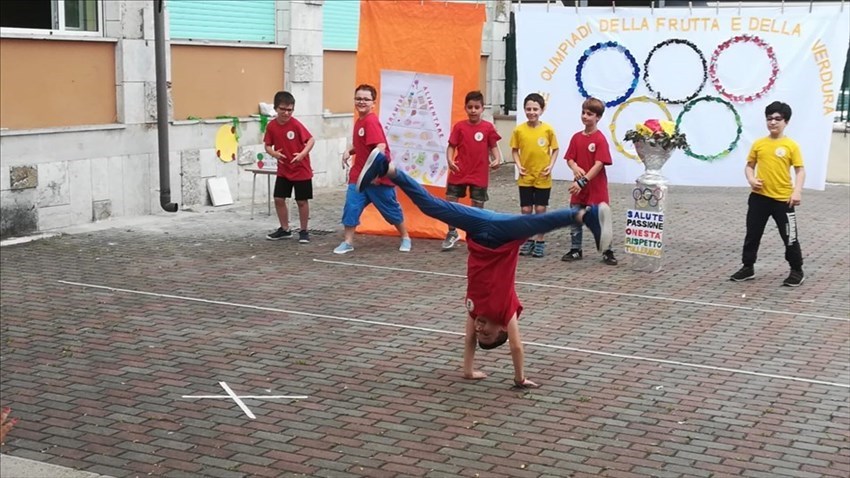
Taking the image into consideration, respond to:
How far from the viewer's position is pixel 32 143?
13242 mm

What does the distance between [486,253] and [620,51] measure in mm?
7474

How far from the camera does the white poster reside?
13.4 meters

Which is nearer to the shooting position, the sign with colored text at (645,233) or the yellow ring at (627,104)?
the sign with colored text at (645,233)

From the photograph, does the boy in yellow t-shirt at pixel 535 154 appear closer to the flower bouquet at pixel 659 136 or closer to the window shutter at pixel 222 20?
the flower bouquet at pixel 659 136

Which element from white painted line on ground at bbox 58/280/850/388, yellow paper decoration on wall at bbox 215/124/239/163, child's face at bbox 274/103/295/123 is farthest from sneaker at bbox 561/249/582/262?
yellow paper decoration on wall at bbox 215/124/239/163

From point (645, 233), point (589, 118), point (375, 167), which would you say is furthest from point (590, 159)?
point (375, 167)

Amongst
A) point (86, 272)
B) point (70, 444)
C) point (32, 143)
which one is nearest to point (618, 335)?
point (70, 444)

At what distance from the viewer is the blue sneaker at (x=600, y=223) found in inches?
239

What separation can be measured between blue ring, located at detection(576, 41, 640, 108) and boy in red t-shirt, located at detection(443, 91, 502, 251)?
6.41 feet

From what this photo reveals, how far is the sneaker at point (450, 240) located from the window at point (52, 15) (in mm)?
5508

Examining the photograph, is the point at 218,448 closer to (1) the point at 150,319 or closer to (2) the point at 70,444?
(2) the point at 70,444

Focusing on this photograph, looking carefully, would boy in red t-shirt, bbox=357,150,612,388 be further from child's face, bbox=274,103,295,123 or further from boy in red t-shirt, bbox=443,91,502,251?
child's face, bbox=274,103,295,123

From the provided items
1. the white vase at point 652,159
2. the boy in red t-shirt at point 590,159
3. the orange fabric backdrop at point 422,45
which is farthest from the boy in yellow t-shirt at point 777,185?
the orange fabric backdrop at point 422,45

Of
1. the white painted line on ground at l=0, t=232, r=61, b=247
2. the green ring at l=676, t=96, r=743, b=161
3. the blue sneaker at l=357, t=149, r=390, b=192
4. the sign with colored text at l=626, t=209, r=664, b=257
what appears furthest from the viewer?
the green ring at l=676, t=96, r=743, b=161
